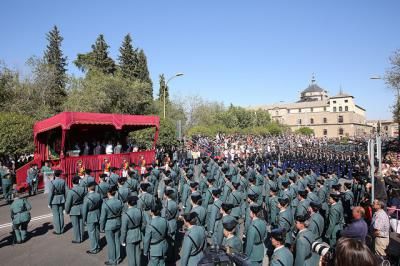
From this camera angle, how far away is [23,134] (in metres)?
18.8

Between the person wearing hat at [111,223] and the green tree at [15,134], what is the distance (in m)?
13.1

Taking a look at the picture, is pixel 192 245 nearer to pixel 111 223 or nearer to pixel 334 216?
pixel 111 223

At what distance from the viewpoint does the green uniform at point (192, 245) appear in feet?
18.2

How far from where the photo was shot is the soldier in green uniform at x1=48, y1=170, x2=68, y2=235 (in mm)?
9734

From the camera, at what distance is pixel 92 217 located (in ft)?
27.7

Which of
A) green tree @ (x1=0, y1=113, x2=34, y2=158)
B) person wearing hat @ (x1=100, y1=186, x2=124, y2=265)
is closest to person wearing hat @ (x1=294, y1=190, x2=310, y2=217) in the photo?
person wearing hat @ (x1=100, y1=186, x2=124, y2=265)

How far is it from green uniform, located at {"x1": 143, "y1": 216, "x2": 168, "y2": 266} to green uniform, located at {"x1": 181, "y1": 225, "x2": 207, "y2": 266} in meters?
0.84

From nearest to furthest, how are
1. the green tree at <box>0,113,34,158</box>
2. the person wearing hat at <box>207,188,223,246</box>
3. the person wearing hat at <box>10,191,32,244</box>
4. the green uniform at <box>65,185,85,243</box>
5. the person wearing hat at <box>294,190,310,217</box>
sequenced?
the person wearing hat at <box>207,188,223,246</box> < the person wearing hat at <box>294,190,310,217</box> < the person wearing hat at <box>10,191,32,244</box> < the green uniform at <box>65,185,85,243</box> < the green tree at <box>0,113,34,158</box>

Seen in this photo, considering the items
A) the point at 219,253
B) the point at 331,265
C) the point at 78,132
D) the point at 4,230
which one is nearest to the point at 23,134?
the point at 78,132

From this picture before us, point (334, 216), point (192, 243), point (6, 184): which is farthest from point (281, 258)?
point (6, 184)

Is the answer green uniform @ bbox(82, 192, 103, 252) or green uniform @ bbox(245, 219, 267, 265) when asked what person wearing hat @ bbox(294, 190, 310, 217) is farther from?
green uniform @ bbox(82, 192, 103, 252)

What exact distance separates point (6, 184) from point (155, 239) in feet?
35.2

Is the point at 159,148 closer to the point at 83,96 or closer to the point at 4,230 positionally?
the point at 83,96

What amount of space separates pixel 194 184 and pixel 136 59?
144ft
